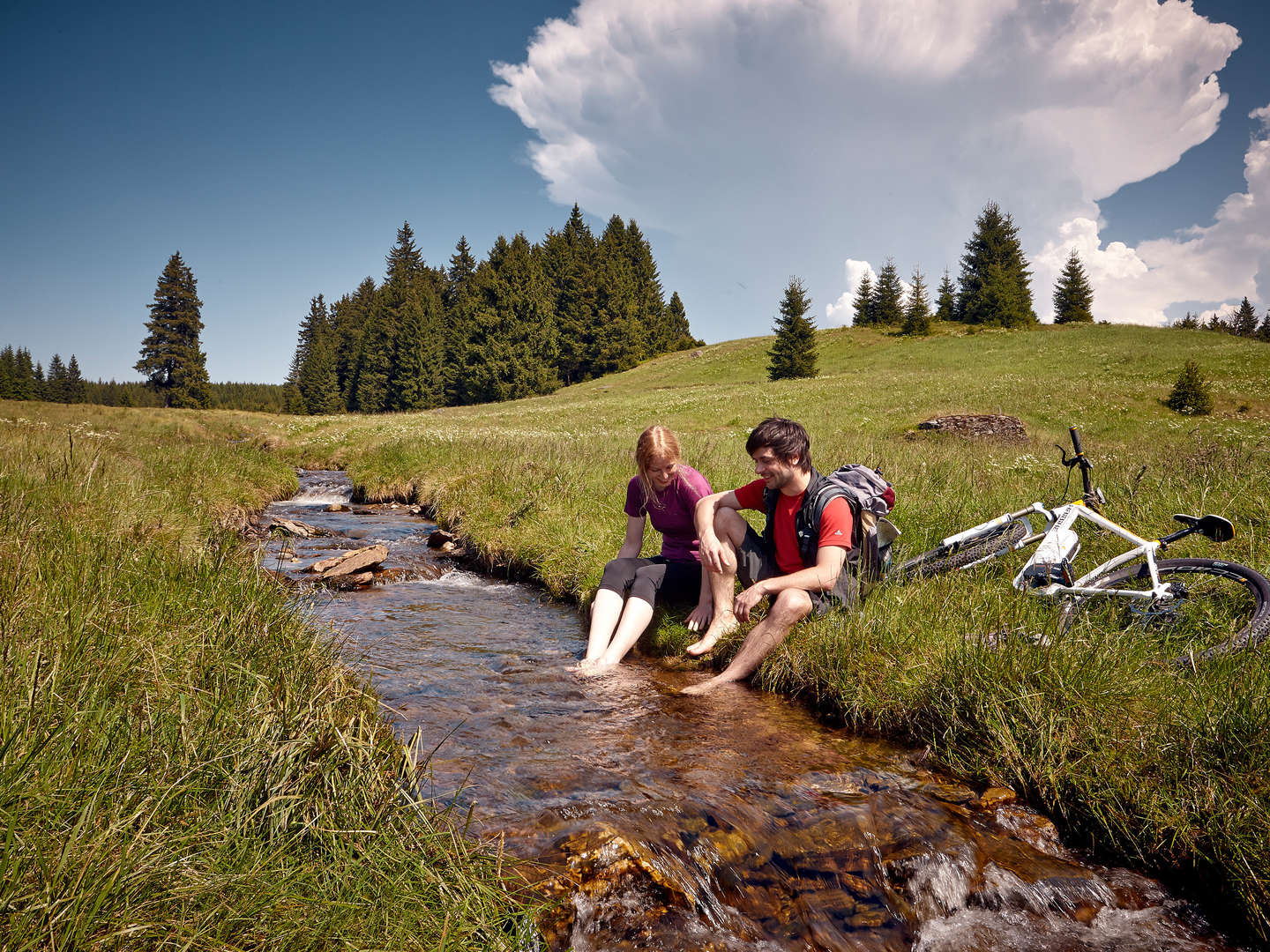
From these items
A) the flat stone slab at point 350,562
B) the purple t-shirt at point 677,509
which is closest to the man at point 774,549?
the purple t-shirt at point 677,509

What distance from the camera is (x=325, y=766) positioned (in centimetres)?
241

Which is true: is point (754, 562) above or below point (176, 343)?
below

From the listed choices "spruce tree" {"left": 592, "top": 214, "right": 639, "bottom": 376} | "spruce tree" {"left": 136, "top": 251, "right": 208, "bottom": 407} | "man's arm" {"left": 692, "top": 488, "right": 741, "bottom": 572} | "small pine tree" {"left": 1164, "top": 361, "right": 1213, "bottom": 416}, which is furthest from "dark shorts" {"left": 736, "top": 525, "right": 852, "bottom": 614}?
"spruce tree" {"left": 136, "top": 251, "right": 208, "bottom": 407}

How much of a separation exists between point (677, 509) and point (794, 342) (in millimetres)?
40367

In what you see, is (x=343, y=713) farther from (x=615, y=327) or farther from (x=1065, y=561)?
(x=615, y=327)

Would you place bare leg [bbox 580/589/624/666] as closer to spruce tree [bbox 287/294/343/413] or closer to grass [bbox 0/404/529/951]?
grass [bbox 0/404/529/951]

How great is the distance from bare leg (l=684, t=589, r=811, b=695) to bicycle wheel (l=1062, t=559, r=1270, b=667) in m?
1.62

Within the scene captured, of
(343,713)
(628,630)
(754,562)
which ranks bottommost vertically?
(628,630)

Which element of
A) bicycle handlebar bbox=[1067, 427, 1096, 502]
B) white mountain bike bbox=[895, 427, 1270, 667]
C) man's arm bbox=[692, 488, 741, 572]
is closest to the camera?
white mountain bike bbox=[895, 427, 1270, 667]

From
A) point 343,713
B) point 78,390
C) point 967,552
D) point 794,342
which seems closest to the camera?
point 343,713

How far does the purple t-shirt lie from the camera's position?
544cm

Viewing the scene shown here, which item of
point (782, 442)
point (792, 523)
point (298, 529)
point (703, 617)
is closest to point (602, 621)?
point (703, 617)

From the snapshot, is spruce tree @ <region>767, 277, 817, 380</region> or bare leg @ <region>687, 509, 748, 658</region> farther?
spruce tree @ <region>767, 277, 817, 380</region>

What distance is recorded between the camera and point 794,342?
43.5 m
